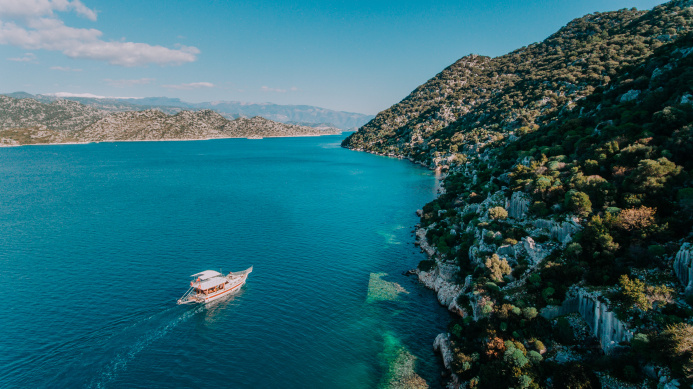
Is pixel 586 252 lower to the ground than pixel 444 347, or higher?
higher

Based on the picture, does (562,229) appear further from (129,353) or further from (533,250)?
(129,353)

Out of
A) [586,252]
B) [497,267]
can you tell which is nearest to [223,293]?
[497,267]

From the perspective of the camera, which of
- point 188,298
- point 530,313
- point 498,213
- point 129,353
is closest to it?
point 530,313

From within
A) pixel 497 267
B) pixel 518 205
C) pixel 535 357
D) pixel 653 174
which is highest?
pixel 653 174

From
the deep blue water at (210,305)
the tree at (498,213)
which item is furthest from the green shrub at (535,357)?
the tree at (498,213)

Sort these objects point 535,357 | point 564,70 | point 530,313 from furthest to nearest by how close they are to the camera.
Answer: point 564,70
point 530,313
point 535,357

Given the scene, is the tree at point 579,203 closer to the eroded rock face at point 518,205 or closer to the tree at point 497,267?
the eroded rock face at point 518,205

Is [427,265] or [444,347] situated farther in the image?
[427,265]
